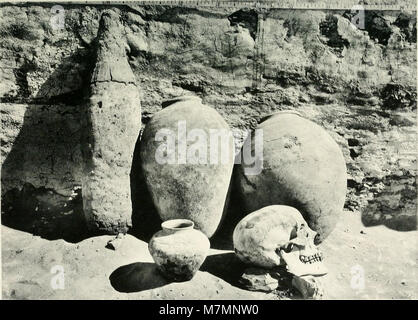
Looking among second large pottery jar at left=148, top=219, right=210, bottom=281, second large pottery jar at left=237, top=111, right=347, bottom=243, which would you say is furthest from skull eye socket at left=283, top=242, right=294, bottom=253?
second large pottery jar at left=148, top=219, right=210, bottom=281

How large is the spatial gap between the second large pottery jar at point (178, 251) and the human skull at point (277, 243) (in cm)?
Result: 31

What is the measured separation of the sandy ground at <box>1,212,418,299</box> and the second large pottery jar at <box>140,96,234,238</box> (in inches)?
15.4

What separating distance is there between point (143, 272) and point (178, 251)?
15.3 inches

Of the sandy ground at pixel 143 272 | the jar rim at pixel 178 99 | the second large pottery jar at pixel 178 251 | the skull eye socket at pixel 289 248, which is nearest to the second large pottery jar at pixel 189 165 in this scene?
the jar rim at pixel 178 99

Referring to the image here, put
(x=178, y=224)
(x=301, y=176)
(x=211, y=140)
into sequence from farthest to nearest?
(x=211, y=140), (x=301, y=176), (x=178, y=224)

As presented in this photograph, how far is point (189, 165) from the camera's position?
3.18 meters

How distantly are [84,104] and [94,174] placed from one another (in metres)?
0.70

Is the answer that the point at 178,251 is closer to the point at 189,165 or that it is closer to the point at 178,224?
the point at 178,224

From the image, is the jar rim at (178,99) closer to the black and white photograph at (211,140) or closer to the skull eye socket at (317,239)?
the black and white photograph at (211,140)

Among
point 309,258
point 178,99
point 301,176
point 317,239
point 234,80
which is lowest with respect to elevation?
point 317,239

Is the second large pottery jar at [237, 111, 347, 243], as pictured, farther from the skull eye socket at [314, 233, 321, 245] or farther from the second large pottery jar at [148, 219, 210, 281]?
the second large pottery jar at [148, 219, 210, 281]

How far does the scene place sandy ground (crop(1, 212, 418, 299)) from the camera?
2.60 meters

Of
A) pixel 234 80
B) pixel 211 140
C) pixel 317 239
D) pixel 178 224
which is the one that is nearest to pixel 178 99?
pixel 211 140

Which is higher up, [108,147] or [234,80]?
[234,80]
